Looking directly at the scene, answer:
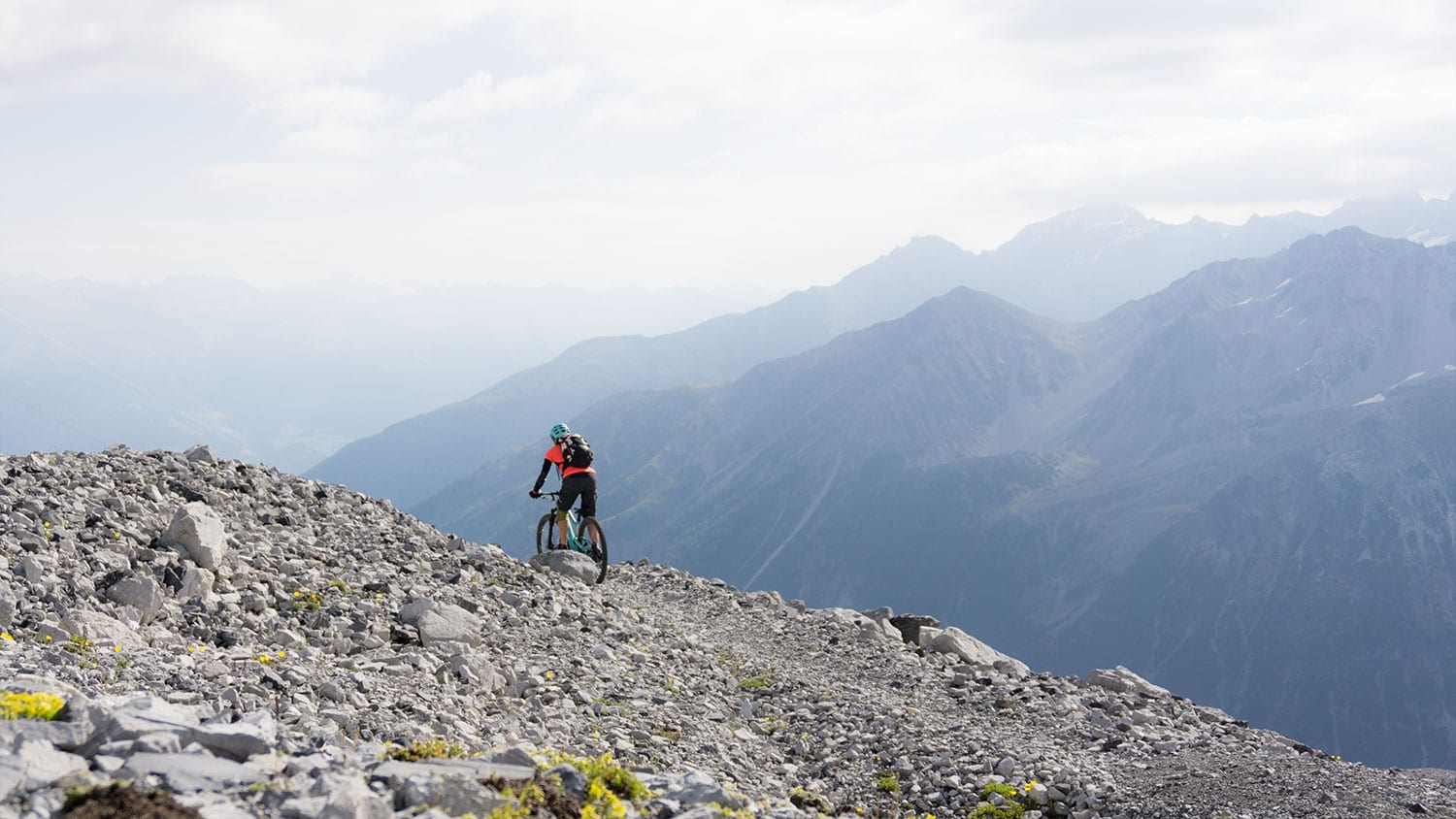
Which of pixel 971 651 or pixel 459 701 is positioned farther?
pixel 971 651

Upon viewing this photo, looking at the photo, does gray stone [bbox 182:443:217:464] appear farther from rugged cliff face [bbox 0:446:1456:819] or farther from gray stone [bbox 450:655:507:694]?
gray stone [bbox 450:655:507:694]

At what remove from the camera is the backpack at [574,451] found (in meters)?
25.0

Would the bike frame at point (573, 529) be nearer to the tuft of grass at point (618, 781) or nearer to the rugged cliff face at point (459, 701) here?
the rugged cliff face at point (459, 701)

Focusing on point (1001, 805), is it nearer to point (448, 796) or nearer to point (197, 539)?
point (448, 796)

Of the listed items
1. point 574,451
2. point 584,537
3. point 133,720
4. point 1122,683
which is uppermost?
point 574,451

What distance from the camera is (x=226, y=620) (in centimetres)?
1434

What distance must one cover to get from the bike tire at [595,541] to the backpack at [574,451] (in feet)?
5.49

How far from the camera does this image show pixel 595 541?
25984 millimetres

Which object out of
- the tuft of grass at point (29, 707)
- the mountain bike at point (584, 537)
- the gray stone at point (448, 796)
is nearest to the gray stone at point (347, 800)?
the gray stone at point (448, 796)

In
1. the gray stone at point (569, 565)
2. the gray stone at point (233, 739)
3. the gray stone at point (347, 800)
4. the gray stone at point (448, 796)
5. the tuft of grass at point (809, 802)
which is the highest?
the gray stone at point (233, 739)

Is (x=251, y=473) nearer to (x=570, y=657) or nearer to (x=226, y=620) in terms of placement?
(x=226, y=620)

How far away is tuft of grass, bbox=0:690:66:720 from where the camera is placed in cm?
722

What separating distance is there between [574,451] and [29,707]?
17.9m

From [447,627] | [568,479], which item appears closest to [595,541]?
[568,479]
